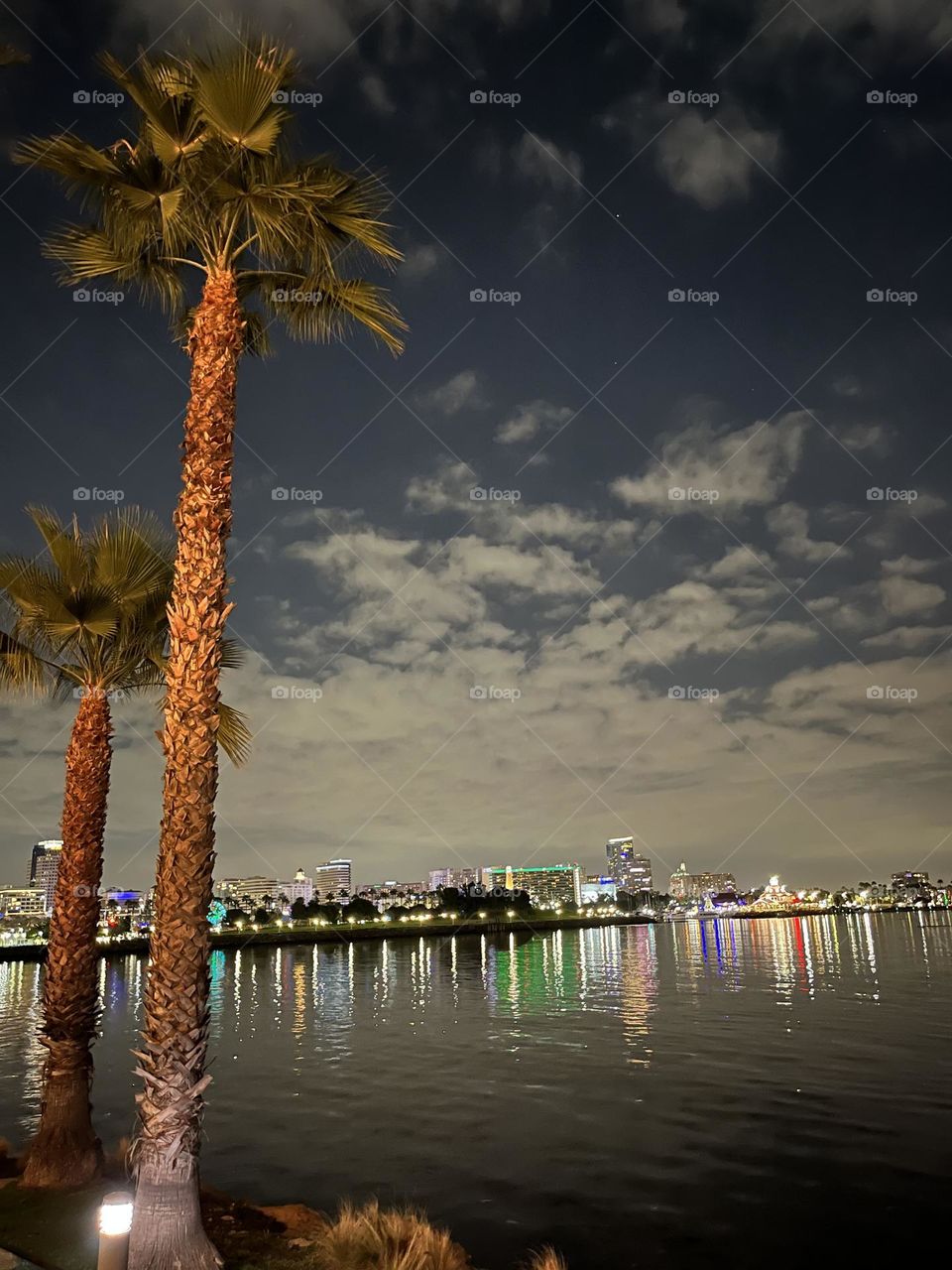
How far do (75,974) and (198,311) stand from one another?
9630 millimetres

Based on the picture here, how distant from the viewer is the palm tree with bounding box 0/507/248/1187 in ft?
39.4

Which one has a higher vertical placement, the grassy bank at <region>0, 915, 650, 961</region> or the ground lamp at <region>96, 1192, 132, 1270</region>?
the ground lamp at <region>96, 1192, 132, 1270</region>

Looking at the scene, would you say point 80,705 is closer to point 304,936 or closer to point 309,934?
point 304,936

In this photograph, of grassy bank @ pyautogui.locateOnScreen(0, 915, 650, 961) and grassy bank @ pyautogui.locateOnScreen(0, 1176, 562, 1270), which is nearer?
grassy bank @ pyautogui.locateOnScreen(0, 1176, 562, 1270)

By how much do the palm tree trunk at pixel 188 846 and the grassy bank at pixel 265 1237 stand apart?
1.21 m

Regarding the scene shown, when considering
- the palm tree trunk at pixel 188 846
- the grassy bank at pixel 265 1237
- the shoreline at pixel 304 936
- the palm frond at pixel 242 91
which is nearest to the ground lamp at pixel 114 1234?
the palm tree trunk at pixel 188 846

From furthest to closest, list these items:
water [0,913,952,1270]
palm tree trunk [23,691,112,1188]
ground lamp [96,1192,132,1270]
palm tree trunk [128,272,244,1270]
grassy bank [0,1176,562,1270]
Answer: water [0,913,952,1270] → palm tree trunk [23,691,112,1188] → grassy bank [0,1176,562,1270] → palm tree trunk [128,272,244,1270] → ground lamp [96,1192,132,1270]

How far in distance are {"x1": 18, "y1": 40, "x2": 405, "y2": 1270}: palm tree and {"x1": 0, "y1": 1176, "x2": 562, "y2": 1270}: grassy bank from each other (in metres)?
1.34

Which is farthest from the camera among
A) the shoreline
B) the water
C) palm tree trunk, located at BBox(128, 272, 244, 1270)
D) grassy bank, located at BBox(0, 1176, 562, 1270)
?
the shoreline

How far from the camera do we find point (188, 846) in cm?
888

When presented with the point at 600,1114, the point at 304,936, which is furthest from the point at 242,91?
the point at 304,936

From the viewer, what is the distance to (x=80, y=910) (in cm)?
1283

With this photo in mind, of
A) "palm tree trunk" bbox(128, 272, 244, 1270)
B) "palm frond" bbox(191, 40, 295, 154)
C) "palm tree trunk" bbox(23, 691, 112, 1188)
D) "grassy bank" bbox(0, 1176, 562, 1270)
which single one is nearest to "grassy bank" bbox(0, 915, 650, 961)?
"palm tree trunk" bbox(23, 691, 112, 1188)

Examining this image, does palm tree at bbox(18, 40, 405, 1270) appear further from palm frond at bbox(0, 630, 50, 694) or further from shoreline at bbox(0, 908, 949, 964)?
shoreline at bbox(0, 908, 949, 964)
